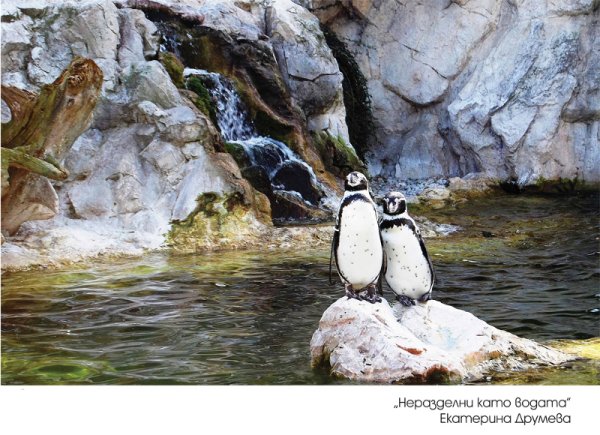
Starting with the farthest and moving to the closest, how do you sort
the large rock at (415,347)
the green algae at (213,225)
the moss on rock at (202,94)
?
1. the moss on rock at (202,94)
2. the green algae at (213,225)
3. the large rock at (415,347)

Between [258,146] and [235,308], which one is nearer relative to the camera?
[235,308]

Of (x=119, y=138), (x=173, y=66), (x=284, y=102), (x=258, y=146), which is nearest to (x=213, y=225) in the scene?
(x=119, y=138)

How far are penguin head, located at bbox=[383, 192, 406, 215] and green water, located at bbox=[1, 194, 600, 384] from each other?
3.31 feet

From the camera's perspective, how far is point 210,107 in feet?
37.4

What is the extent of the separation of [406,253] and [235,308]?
1.94 m

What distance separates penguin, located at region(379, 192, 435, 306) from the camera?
4.86 meters

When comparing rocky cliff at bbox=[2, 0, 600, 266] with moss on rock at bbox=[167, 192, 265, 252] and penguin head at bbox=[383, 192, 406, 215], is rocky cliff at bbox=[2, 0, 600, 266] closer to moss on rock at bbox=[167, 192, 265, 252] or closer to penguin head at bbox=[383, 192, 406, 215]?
moss on rock at bbox=[167, 192, 265, 252]

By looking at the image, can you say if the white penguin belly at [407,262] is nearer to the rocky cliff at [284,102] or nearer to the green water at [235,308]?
the green water at [235,308]

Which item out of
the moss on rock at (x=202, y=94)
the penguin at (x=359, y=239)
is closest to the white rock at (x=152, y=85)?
the moss on rock at (x=202, y=94)

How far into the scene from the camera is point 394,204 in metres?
4.80

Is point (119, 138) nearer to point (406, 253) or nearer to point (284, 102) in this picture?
point (284, 102)

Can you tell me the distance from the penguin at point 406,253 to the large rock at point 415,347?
11cm

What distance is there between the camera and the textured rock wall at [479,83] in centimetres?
1409

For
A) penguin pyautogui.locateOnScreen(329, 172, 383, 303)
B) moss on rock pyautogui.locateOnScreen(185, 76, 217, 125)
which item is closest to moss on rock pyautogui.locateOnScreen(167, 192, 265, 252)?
moss on rock pyautogui.locateOnScreen(185, 76, 217, 125)
